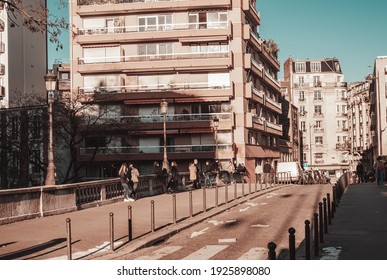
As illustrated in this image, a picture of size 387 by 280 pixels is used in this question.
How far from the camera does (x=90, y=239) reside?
15188 millimetres

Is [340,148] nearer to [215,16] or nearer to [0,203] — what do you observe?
[0,203]

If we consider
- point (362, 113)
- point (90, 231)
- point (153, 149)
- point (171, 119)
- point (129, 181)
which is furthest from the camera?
point (153, 149)

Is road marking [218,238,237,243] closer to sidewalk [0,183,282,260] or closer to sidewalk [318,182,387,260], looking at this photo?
sidewalk [0,183,282,260]

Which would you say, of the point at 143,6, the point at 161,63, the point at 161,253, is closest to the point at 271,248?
the point at 161,253

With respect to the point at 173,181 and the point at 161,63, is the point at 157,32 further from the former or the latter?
the point at 173,181

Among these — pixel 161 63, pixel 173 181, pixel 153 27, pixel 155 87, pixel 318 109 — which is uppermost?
pixel 153 27

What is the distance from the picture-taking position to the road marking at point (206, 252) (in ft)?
41.2

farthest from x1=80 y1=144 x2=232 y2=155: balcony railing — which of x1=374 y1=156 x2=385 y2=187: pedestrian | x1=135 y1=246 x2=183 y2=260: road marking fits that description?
x1=135 y1=246 x2=183 y2=260: road marking

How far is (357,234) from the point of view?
15.8 metres

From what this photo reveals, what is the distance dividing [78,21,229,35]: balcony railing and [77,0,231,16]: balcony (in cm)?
158

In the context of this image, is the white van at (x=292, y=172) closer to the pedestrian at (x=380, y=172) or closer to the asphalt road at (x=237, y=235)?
the pedestrian at (x=380, y=172)

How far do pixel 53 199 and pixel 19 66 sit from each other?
132 ft

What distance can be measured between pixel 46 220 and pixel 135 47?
49.1m
